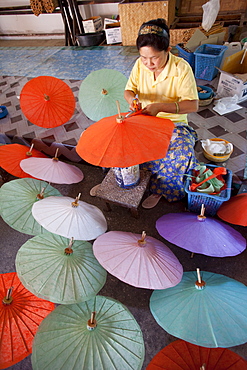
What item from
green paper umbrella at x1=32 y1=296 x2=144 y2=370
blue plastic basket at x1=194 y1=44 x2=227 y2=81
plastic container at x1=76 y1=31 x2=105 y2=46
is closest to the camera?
green paper umbrella at x1=32 y1=296 x2=144 y2=370

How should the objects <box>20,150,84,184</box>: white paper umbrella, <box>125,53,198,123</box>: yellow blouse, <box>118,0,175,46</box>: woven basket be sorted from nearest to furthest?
<box>125,53,198,123</box>: yellow blouse < <box>20,150,84,184</box>: white paper umbrella < <box>118,0,175,46</box>: woven basket

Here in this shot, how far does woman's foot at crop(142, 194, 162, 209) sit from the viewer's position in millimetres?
2514

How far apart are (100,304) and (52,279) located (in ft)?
1.09

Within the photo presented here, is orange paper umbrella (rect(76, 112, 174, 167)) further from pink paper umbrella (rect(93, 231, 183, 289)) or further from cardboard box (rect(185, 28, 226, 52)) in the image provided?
cardboard box (rect(185, 28, 226, 52))

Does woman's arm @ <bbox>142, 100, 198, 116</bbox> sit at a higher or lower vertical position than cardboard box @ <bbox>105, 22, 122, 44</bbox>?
lower

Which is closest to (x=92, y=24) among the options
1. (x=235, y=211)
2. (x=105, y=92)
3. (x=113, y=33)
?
(x=113, y=33)

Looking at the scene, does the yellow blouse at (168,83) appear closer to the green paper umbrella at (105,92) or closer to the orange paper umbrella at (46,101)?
the green paper umbrella at (105,92)

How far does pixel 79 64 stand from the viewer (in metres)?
5.02

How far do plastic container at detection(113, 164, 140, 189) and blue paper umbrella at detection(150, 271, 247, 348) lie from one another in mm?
952

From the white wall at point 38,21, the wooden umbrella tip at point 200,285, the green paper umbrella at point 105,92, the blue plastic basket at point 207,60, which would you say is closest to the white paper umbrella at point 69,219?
the wooden umbrella tip at point 200,285

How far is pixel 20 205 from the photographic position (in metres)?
1.97

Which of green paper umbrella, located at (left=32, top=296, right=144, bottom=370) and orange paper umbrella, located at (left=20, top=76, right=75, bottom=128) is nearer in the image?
green paper umbrella, located at (left=32, top=296, right=144, bottom=370)

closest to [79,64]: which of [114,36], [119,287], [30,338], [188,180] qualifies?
[114,36]

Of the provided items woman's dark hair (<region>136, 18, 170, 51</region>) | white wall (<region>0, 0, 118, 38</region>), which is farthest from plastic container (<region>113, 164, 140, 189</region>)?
white wall (<region>0, 0, 118, 38</region>)
